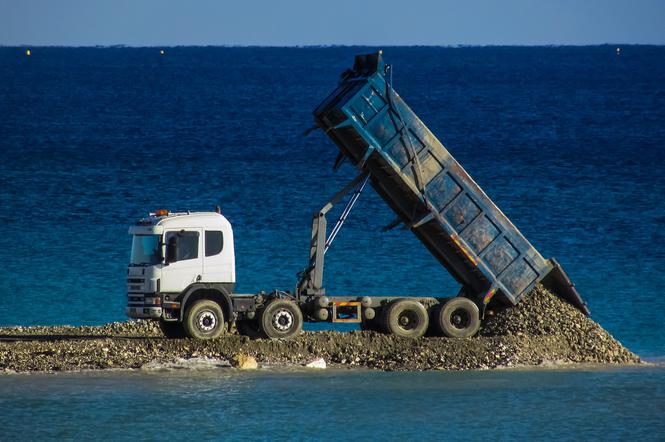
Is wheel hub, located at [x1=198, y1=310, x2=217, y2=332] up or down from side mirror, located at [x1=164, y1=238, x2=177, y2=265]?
down

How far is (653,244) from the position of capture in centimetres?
4772

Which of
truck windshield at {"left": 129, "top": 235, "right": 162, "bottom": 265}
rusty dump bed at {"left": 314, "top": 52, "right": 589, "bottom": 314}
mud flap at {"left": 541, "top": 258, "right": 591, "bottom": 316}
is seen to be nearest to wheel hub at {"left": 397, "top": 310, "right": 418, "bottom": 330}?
rusty dump bed at {"left": 314, "top": 52, "right": 589, "bottom": 314}

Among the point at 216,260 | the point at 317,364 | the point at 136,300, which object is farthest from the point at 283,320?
the point at 136,300

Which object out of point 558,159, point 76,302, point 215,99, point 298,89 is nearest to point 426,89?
point 298,89

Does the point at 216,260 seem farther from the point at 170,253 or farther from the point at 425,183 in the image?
the point at 425,183

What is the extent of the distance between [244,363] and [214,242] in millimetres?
2501

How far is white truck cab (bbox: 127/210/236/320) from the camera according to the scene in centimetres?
2862

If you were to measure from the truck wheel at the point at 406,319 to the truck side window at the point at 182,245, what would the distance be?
3938 mm

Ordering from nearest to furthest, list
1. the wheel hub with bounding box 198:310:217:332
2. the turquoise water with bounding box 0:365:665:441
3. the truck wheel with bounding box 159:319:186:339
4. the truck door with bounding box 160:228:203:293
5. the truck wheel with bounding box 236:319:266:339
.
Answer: the turquoise water with bounding box 0:365:665:441, the wheel hub with bounding box 198:310:217:332, the truck door with bounding box 160:228:203:293, the truck wheel with bounding box 236:319:266:339, the truck wheel with bounding box 159:319:186:339

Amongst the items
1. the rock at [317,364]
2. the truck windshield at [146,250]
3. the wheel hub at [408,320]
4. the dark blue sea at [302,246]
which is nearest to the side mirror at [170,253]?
the truck windshield at [146,250]

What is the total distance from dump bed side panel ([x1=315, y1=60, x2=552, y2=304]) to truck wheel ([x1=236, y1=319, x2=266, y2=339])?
361cm

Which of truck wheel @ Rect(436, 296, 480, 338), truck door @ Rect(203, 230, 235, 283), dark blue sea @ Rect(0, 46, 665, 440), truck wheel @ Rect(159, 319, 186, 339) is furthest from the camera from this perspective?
truck wheel @ Rect(159, 319, 186, 339)

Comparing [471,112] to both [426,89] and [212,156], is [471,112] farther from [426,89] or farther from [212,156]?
[212,156]

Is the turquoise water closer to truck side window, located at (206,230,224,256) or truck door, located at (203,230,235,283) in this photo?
truck door, located at (203,230,235,283)
